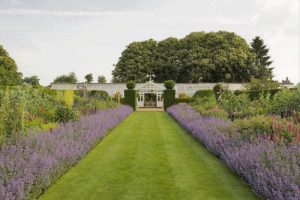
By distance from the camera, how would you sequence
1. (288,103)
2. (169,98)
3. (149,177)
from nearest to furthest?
(149,177)
(288,103)
(169,98)

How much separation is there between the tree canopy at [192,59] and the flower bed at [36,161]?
38566mm

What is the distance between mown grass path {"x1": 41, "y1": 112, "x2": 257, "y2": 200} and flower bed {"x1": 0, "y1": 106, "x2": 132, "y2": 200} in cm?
23

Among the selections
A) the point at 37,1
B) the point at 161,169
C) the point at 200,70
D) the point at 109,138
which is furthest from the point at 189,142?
the point at 200,70

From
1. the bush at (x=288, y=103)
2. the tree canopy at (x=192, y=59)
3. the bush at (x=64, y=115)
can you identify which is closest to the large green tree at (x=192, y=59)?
the tree canopy at (x=192, y=59)

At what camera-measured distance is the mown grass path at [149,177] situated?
17.2ft

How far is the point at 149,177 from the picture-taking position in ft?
20.1

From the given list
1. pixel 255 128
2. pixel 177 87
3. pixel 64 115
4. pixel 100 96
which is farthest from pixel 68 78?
pixel 255 128

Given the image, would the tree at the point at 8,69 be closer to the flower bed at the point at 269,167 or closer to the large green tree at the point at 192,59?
the large green tree at the point at 192,59

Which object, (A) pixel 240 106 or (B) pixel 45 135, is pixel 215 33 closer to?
(A) pixel 240 106

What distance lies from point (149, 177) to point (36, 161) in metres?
1.85

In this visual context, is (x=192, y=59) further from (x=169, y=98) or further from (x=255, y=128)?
(x=255, y=128)

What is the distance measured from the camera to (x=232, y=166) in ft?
21.1

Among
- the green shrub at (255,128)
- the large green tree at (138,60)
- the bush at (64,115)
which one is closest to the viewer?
the green shrub at (255,128)

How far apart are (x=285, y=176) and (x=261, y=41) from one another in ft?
190
